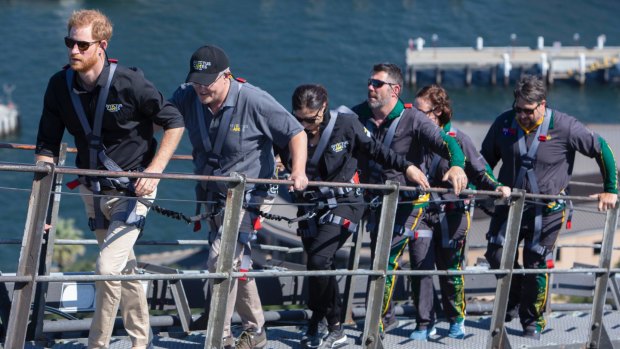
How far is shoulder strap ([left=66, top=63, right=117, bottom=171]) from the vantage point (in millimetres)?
6984

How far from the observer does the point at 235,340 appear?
789 centimetres

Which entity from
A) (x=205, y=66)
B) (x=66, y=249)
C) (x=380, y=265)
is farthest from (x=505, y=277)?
(x=66, y=249)

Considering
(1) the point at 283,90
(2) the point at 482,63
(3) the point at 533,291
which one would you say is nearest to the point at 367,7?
(2) the point at 482,63

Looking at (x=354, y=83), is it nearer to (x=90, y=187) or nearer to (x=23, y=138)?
(x=23, y=138)

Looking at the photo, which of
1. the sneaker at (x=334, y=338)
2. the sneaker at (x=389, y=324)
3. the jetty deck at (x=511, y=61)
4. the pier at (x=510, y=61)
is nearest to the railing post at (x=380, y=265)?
the sneaker at (x=334, y=338)

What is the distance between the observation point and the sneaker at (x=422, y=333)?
29.1 feet

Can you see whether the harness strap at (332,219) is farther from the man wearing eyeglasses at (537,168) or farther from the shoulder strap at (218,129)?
the man wearing eyeglasses at (537,168)

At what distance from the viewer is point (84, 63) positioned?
6.84 meters

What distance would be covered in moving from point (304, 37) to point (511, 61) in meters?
15.9

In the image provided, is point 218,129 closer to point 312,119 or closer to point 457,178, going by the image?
point 312,119

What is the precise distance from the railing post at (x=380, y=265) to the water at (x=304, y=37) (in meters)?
60.2

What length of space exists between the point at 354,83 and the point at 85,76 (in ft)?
229

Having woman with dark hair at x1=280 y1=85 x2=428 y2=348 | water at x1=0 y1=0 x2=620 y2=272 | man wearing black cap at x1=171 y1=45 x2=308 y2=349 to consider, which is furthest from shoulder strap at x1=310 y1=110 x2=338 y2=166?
water at x1=0 y1=0 x2=620 y2=272

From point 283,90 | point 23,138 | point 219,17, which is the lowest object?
point 23,138
